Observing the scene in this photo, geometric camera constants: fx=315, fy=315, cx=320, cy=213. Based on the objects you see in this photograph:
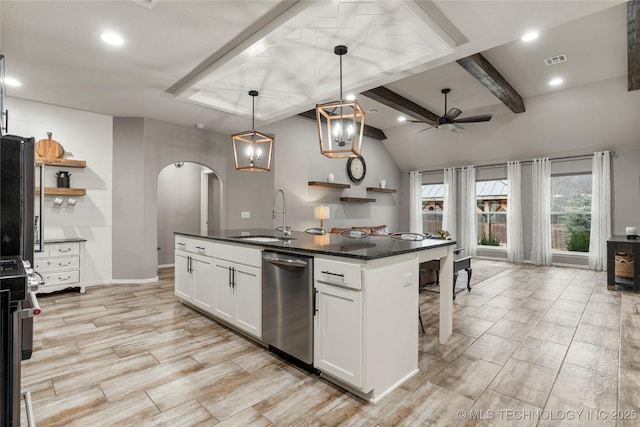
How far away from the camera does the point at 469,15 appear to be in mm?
2373

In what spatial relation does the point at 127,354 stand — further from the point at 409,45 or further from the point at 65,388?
the point at 409,45

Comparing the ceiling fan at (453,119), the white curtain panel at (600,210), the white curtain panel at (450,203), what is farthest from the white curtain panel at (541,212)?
the ceiling fan at (453,119)

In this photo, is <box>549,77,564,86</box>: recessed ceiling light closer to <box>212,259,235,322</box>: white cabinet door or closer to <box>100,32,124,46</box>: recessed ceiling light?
<box>212,259,235,322</box>: white cabinet door

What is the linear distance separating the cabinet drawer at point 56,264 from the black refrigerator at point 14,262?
3.20 metres

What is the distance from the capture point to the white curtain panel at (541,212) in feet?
22.9

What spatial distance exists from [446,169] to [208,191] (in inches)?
243

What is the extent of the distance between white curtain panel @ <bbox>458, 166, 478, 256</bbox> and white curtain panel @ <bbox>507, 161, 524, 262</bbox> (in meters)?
0.79

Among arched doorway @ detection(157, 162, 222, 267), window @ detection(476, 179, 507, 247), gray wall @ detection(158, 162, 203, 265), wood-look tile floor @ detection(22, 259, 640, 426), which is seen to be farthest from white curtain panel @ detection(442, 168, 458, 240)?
gray wall @ detection(158, 162, 203, 265)

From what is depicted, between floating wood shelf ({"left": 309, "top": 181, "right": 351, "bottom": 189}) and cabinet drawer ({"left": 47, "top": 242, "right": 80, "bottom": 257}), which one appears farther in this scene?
floating wood shelf ({"left": 309, "top": 181, "right": 351, "bottom": 189})

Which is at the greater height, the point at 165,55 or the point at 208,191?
the point at 165,55

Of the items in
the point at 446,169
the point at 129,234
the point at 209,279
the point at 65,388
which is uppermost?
the point at 446,169

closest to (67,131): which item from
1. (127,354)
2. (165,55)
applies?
(165,55)

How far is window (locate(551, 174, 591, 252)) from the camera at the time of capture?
680cm

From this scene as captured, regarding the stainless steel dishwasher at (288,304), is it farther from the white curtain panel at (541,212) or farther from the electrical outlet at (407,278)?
the white curtain panel at (541,212)
